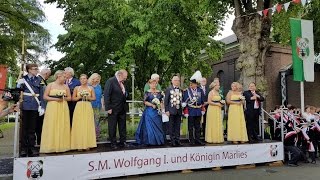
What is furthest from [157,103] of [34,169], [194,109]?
[34,169]

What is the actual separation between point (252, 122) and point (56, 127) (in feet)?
18.1

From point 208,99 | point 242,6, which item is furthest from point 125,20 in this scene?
point 208,99

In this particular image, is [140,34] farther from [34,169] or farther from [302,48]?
[34,169]

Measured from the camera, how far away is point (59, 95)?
24.8 ft

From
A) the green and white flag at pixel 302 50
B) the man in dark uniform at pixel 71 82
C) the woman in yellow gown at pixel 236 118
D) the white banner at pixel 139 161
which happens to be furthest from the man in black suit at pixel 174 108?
the green and white flag at pixel 302 50

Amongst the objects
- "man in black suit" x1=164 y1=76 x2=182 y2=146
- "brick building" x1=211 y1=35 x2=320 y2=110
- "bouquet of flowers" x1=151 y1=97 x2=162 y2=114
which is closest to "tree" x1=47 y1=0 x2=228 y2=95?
"man in black suit" x1=164 y1=76 x2=182 y2=146

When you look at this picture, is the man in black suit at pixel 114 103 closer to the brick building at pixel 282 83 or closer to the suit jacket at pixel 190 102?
the suit jacket at pixel 190 102

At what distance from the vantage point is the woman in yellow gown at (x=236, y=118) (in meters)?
9.84

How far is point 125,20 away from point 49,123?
42.7ft

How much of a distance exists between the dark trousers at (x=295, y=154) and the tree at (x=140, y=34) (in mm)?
7074

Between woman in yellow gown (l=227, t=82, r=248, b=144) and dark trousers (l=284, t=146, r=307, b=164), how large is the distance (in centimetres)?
143

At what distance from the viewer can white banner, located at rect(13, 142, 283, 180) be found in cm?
695

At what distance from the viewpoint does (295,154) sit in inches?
397

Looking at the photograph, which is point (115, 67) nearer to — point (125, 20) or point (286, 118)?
point (125, 20)
